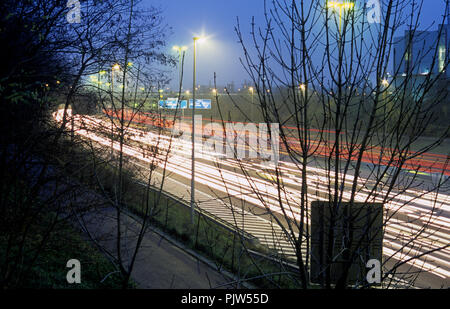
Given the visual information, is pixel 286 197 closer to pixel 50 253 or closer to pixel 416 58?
pixel 416 58

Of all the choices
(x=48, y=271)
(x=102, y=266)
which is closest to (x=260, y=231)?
(x=102, y=266)

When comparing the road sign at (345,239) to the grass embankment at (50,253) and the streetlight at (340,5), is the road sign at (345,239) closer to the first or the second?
the streetlight at (340,5)

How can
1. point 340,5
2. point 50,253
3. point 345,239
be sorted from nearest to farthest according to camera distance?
point 345,239
point 340,5
point 50,253

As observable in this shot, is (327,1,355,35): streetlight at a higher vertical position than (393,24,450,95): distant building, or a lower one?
higher

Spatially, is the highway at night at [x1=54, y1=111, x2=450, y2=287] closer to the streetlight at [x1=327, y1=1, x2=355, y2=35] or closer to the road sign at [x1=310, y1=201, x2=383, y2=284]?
the road sign at [x1=310, y1=201, x2=383, y2=284]

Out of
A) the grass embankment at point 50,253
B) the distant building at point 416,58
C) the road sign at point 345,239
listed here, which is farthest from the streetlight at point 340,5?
the grass embankment at point 50,253

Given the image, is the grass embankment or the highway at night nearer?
the highway at night

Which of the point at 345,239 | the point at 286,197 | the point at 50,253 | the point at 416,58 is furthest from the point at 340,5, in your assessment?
the point at 50,253

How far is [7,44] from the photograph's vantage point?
25.4 ft

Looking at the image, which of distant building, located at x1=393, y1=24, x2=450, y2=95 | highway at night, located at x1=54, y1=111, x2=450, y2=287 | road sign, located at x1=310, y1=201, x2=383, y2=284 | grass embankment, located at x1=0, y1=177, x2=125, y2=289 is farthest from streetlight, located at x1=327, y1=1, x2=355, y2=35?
grass embankment, located at x1=0, y1=177, x2=125, y2=289

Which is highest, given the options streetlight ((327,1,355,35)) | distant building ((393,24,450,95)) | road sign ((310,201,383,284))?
streetlight ((327,1,355,35))

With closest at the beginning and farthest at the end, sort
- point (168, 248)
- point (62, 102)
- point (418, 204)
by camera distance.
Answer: point (62, 102) < point (168, 248) < point (418, 204)

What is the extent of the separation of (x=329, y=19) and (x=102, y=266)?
8618mm
